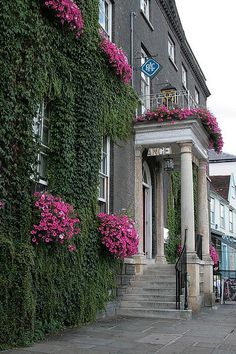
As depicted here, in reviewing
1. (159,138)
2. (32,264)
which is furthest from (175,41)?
(32,264)

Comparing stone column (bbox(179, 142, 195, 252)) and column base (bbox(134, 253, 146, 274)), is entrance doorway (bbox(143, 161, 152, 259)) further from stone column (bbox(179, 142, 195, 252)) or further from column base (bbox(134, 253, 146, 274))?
stone column (bbox(179, 142, 195, 252))

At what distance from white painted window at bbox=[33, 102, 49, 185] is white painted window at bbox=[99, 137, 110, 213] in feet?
8.75

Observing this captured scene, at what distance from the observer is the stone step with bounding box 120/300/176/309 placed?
11.6 m

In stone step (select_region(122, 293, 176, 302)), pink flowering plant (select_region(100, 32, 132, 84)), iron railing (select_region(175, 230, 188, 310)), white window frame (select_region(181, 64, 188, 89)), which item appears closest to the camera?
iron railing (select_region(175, 230, 188, 310))

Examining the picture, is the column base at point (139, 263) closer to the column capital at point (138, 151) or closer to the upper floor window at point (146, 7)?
the column capital at point (138, 151)

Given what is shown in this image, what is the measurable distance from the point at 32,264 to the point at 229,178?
36209 mm

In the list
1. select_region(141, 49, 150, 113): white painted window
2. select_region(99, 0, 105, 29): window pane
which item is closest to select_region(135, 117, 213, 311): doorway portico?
select_region(141, 49, 150, 113): white painted window

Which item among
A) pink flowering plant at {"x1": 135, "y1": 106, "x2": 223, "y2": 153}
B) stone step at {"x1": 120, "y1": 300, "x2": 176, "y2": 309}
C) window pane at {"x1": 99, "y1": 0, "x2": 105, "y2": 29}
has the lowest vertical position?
stone step at {"x1": 120, "y1": 300, "x2": 176, "y2": 309}

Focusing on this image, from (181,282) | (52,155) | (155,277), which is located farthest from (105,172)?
(181,282)

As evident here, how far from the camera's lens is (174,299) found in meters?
11.9

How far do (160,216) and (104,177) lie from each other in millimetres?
4203

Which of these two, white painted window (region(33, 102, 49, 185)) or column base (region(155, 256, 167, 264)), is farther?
column base (region(155, 256, 167, 264))

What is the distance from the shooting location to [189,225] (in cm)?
1273

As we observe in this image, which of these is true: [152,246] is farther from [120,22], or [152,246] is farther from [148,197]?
[120,22]
